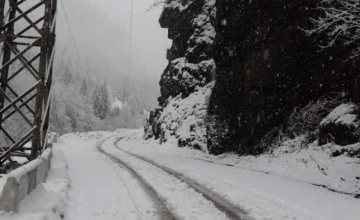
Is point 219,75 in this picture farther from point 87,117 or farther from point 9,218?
point 87,117

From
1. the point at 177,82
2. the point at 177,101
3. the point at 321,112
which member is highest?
the point at 177,82

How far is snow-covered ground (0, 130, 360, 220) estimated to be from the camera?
6.55 metres

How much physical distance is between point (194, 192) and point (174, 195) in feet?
2.07

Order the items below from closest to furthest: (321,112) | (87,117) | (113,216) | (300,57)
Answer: (113,216) → (321,112) → (300,57) → (87,117)

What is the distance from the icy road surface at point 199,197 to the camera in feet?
21.8

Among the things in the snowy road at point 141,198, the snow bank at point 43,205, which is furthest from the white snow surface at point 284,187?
the snow bank at point 43,205

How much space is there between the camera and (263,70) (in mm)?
16000

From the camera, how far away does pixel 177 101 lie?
27.2 metres

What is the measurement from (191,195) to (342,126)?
6434 mm

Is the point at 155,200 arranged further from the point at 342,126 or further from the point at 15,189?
the point at 342,126

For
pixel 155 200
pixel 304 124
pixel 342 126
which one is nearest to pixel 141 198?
pixel 155 200

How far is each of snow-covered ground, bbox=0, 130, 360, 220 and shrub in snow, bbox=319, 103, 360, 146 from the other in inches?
32.7

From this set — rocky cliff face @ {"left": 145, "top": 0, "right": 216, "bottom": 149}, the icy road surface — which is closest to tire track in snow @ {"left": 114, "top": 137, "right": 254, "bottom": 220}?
the icy road surface

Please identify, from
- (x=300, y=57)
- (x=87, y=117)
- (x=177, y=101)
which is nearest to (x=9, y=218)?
(x=300, y=57)
